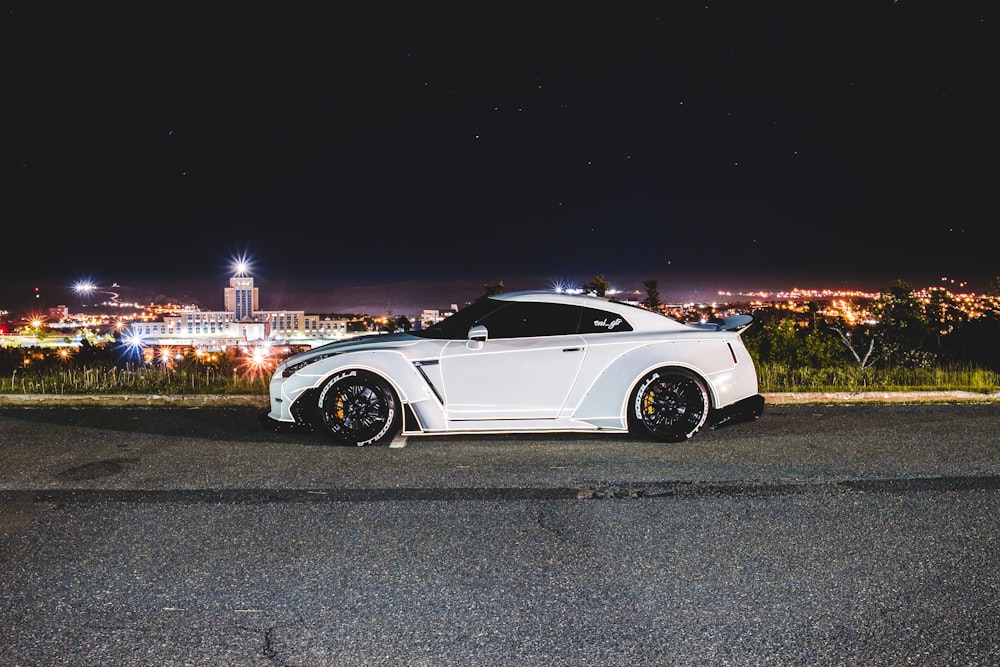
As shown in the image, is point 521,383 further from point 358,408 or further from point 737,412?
point 737,412

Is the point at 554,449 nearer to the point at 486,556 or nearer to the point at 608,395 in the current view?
the point at 608,395

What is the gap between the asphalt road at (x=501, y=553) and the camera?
298cm

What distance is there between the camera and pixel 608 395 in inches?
273

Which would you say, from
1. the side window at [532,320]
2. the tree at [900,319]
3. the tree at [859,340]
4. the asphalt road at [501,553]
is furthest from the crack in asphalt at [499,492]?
the tree at [900,319]

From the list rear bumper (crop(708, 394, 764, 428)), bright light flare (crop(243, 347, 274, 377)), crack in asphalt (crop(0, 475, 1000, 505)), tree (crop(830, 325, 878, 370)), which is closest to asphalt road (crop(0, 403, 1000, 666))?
crack in asphalt (crop(0, 475, 1000, 505))

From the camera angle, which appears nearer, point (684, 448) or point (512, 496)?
point (512, 496)

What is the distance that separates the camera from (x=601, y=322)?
724 cm

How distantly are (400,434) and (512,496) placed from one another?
216cm

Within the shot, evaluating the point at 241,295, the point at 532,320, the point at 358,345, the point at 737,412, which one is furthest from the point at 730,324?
the point at 241,295

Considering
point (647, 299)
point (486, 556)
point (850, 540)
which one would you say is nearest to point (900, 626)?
point (850, 540)

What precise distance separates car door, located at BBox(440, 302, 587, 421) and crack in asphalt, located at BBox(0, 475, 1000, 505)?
1572 millimetres

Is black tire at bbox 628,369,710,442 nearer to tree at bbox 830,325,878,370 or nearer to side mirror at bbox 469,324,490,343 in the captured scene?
side mirror at bbox 469,324,490,343

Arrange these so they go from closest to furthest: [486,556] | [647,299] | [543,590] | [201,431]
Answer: [543,590], [486,556], [201,431], [647,299]

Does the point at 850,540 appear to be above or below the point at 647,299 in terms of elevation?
below
